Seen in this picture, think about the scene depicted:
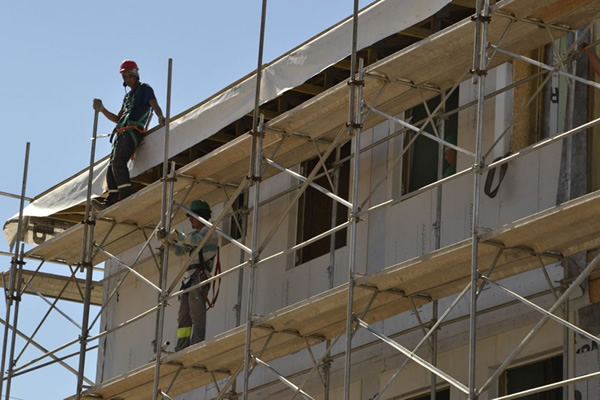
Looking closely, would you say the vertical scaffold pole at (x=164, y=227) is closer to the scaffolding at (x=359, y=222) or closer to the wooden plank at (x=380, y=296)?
the scaffolding at (x=359, y=222)

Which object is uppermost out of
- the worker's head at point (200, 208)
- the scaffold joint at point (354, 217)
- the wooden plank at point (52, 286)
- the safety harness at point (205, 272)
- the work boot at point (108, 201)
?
the wooden plank at point (52, 286)

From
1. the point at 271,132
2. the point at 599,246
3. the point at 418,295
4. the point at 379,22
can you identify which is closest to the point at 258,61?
the point at 271,132

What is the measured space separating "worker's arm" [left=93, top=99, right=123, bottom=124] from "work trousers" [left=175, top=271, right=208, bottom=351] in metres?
3.29

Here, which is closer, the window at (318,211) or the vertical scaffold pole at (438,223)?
the vertical scaffold pole at (438,223)

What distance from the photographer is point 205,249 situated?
2122cm

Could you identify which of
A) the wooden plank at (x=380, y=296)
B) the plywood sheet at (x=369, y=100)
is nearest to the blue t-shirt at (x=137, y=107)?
the plywood sheet at (x=369, y=100)

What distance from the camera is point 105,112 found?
2359 centimetres

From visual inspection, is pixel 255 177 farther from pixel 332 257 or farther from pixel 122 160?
pixel 122 160

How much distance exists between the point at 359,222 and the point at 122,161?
5066 millimetres

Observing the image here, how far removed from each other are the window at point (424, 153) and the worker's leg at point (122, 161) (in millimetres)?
4433

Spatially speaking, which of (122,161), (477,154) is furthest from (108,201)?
(477,154)

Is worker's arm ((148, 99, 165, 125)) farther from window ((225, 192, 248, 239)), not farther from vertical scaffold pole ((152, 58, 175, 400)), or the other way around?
window ((225, 192, 248, 239))

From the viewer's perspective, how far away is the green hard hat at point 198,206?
Result: 21391 mm

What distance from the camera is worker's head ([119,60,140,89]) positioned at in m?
23.4
